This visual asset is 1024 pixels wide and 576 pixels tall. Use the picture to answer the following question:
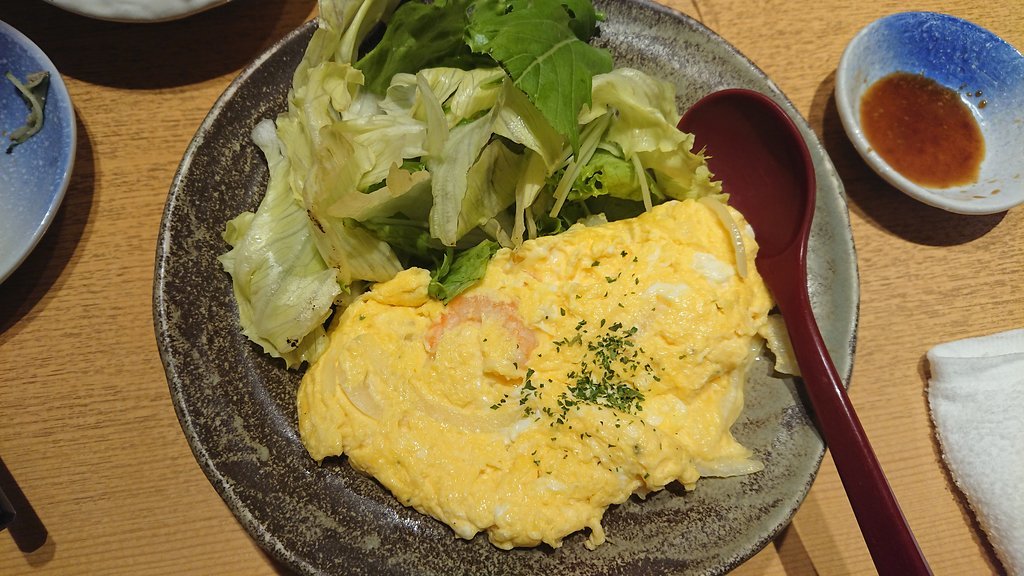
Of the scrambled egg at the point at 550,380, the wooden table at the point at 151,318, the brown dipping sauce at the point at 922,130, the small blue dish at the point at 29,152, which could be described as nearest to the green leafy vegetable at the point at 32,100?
the small blue dish at the point at 29,152

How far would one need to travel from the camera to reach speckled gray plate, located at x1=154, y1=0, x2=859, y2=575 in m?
1.49

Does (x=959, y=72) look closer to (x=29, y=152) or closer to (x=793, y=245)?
(x=793, y=245)

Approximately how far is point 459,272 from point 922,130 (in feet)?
6.29

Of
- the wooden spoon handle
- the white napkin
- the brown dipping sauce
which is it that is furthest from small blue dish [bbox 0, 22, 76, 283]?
the white napkin

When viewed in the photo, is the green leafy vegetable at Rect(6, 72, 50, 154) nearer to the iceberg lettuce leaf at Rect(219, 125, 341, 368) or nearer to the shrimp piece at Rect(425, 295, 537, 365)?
the iceberg lettuce leaf at Rect(219, 125, 341, 368)

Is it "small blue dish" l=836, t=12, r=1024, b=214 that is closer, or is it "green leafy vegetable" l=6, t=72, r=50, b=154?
"green leafy vegetable" l=6, t=72, r=50, b=154

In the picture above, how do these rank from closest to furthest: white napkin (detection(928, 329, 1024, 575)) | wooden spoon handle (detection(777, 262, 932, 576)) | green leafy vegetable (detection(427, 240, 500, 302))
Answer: wooden spoon handle (detection(777, 262, 932, 576))
green leafy vegetable (detection(427, 240, 500, 302))
white napkin (detection(928, 329, 1024, 575))

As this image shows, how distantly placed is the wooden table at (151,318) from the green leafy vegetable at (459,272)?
0.91 meters

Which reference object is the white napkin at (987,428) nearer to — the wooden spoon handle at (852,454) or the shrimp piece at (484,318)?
the wooden spoon handle at (852,454)

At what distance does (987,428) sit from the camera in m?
1.87

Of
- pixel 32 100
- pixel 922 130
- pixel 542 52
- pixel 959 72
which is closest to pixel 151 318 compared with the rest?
pixel 32 100

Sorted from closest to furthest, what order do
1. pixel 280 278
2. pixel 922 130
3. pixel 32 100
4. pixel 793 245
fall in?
pixel 280 278 → pixel 793 245 → pixel 32 100 → pixel 922 130

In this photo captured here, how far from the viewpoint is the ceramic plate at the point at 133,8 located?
6.01 ft

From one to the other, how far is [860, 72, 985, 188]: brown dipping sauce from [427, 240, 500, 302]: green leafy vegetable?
1.57 metres
